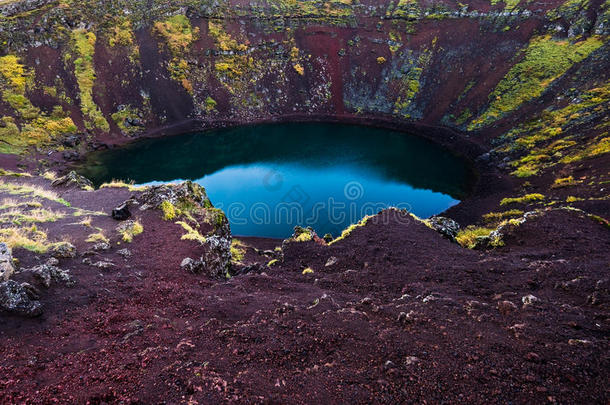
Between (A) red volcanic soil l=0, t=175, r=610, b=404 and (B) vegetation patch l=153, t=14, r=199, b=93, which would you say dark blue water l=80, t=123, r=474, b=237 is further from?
(A) red volcanic soil l=0, t=175, r=610, b=404

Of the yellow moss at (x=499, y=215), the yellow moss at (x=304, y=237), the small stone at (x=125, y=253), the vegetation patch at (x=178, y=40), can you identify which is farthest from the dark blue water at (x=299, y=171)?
the small stone at (x=125, y=253)

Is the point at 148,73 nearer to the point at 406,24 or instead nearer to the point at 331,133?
the point at 331,133

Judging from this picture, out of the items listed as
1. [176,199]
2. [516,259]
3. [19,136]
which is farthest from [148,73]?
[516,259]

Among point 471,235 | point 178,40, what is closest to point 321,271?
point 471,235

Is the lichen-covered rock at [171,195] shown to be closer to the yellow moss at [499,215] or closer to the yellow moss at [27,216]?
the yellow moss at [27,216]

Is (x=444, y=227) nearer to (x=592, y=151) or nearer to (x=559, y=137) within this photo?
(x=592, y=151)
